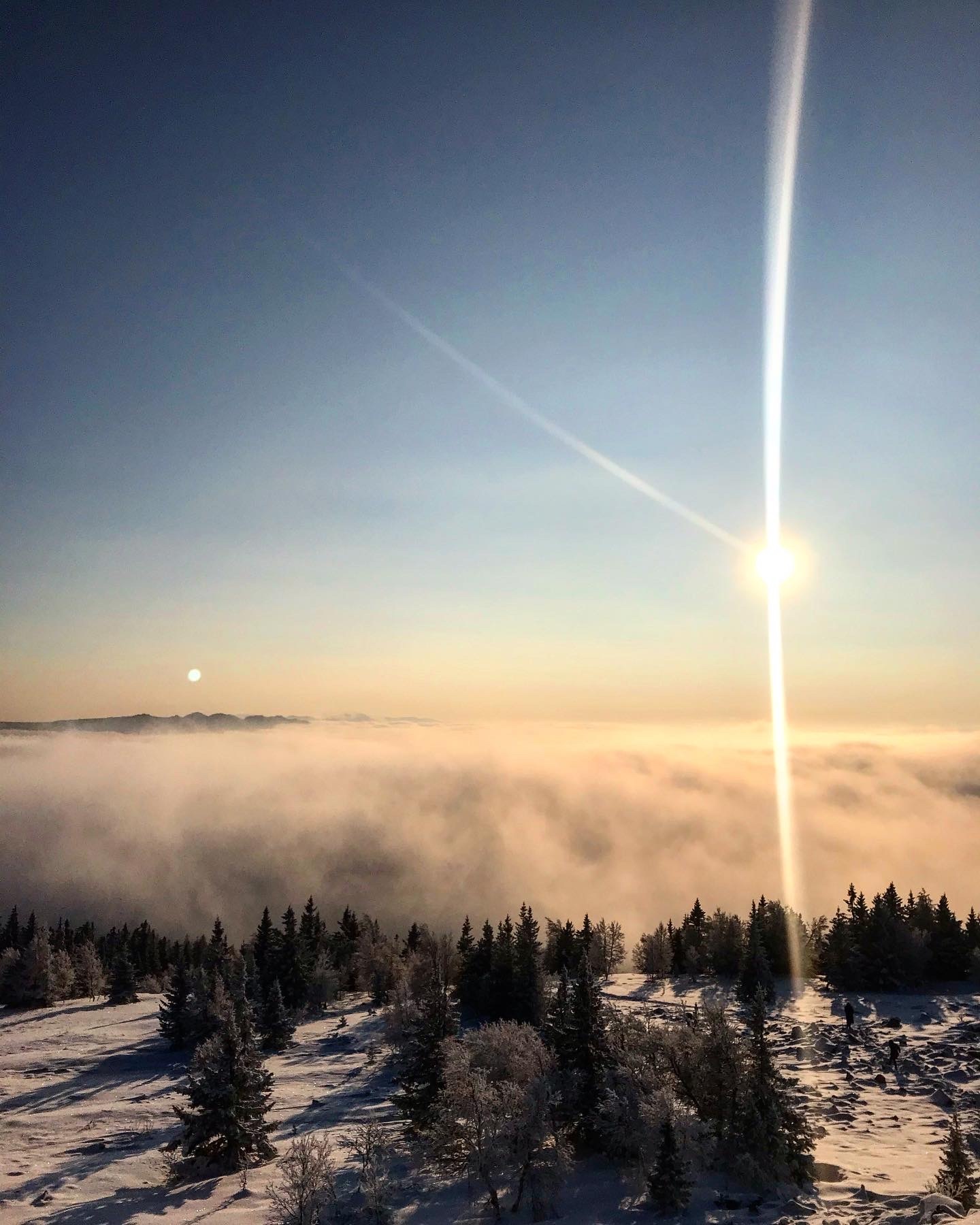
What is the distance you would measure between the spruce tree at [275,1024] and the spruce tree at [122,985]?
38.7 m

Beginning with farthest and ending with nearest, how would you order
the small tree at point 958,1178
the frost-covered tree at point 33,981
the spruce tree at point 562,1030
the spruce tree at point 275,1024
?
1. the frost-covered tree at point 33,981
2. the spruce tree at point 275,1024
3. the spruce tree at point 562,1030
4. the small tree at point 958,1178

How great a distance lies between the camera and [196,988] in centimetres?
8262

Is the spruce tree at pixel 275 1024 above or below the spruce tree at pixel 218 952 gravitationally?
above

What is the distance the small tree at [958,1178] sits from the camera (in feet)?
98.5

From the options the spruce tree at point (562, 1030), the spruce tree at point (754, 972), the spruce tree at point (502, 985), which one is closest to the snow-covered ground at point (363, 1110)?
the spruce tree at point (754, 972)

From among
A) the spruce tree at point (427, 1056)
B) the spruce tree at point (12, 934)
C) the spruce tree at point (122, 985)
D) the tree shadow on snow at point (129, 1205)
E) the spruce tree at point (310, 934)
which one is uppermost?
the spruce tree at point (427, 1056)

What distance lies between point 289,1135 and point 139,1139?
37.8 feet

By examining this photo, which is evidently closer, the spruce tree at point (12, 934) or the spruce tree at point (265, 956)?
the spruce tree at point (265, 956)

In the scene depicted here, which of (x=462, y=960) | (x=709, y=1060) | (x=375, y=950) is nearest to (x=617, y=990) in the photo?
(x=462, y=960)

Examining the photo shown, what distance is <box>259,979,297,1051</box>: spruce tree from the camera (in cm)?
8106

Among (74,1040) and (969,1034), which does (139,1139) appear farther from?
(969,1034)

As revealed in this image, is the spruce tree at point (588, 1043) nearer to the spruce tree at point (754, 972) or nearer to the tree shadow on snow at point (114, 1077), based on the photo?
the spruce tree at point (754, 972)

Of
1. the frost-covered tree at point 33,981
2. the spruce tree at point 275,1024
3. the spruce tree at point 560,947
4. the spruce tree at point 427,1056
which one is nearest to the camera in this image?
the spruce tree at point 427,1056

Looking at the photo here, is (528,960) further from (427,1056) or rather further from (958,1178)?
(958,1178)
